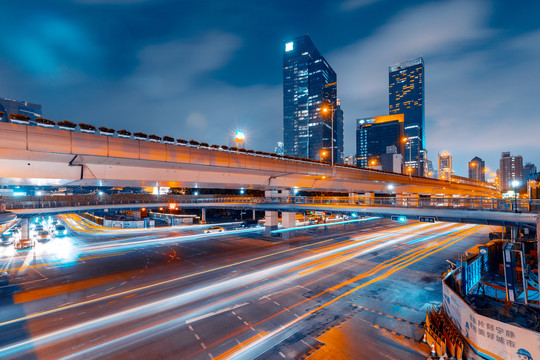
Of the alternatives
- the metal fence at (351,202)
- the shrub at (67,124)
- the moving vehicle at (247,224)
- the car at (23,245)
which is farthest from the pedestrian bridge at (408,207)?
the shrub at (67,124)

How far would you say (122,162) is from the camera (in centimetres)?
2002

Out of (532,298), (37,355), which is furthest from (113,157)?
(532,298)

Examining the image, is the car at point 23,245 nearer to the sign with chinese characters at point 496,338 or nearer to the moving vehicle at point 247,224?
the moving vehicle at point 247,224

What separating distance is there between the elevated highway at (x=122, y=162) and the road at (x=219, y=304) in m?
8.38

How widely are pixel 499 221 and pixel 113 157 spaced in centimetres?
2913

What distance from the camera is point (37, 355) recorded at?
→ 10320 millimetres

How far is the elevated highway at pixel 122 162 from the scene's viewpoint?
1584 cm

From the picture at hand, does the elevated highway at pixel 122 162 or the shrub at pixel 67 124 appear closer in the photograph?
the elevated highway at pixel 122 162

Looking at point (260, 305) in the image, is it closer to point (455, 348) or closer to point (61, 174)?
point (455, 348)

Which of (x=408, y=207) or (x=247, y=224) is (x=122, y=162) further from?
(x=247, y=224)

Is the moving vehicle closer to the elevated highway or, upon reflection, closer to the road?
the elevated highway

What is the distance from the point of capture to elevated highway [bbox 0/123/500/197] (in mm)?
15844

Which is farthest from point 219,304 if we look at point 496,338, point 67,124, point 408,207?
point 408,207

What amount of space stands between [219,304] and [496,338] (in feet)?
43.9
